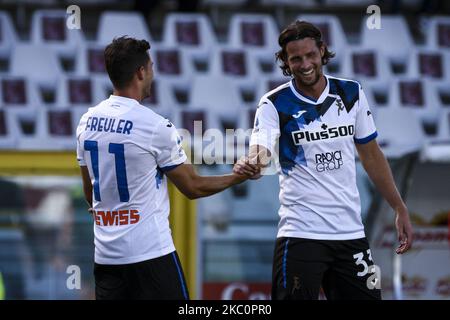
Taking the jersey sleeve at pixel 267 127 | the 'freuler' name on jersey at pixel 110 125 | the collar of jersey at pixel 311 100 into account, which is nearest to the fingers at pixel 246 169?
the jersey sleeve at pixel 267 127

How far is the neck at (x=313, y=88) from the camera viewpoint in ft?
13.8

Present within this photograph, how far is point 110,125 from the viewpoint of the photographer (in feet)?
12.6

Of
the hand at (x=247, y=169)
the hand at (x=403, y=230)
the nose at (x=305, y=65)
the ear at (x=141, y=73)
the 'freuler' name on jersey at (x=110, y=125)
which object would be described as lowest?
the hand at (x=403, y=230)

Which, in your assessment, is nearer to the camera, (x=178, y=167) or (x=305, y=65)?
(x=178, y=167)

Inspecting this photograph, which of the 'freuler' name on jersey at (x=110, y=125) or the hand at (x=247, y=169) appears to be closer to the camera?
the 'freuler' name on jersey at (x=110, y=125)

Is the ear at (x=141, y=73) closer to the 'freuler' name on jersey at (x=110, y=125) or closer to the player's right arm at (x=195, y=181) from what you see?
the 'freuler' name on jersey at (x=110, y=125)

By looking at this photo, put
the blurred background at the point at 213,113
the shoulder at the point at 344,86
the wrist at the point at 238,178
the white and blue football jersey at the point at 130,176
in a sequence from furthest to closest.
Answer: the blurred background at the point at 213,113 < the shoulder at the point at 344,86 < the wrist at the point at 238,178 < the white and blue football jersey at the point at 130,176

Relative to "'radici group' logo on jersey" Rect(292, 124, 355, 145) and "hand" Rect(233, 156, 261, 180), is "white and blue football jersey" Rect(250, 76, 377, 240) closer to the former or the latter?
"'radici group' logo on jersey" Rect(292, 124, 355, 145)

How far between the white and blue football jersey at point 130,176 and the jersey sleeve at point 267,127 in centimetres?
39

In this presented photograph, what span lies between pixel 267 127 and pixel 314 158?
0.23m

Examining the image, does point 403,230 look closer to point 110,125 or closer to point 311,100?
point 311,100

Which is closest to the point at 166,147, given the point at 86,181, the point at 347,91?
the point at 86,181

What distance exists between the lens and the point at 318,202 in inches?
161

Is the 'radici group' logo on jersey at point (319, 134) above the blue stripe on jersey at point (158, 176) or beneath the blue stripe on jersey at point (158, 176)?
above
